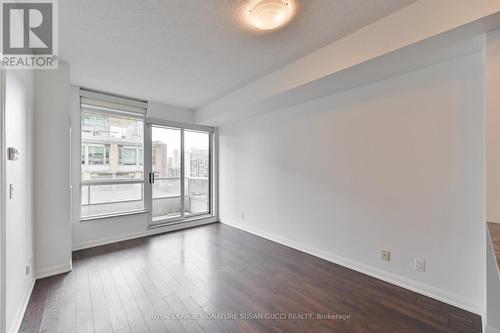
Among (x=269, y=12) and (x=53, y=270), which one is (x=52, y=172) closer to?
Result: (x=53, y=270)

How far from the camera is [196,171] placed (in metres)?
5.13

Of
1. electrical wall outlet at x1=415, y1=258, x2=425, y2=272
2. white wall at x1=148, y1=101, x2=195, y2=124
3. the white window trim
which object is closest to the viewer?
electrical wall outlet at x1=415, y1=258, x2=425, y2=272

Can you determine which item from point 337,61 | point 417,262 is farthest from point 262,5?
point 417,262

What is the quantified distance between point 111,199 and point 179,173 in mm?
1373

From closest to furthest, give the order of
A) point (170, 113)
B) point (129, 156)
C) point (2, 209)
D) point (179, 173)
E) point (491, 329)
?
point (2, 209) < point (491, 329) < point (129, 156) < point (170, 113) < point (179, 173)

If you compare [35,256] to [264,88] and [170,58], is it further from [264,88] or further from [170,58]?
[264,88]

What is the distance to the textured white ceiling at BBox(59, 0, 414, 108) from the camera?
1767 mm

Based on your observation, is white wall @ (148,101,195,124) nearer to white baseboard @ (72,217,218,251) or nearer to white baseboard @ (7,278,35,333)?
white baseboard @ (72,217,218,251)

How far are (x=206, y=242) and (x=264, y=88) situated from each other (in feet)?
9.16

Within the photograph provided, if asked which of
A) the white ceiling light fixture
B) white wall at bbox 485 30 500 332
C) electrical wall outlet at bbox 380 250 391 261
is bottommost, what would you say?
electrical wall outlet at bbox 380 250 391 261

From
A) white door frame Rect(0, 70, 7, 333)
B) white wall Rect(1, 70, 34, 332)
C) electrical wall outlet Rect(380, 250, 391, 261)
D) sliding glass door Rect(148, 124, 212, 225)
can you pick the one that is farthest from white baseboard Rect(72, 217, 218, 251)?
electrical wall outlet Rect(380, 250, 391, 261)

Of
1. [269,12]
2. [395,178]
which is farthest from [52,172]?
[395,178]

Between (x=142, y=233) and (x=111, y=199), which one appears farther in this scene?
(x=142, y=233)

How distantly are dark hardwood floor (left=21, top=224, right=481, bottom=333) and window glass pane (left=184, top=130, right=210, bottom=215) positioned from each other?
76.4 inches
